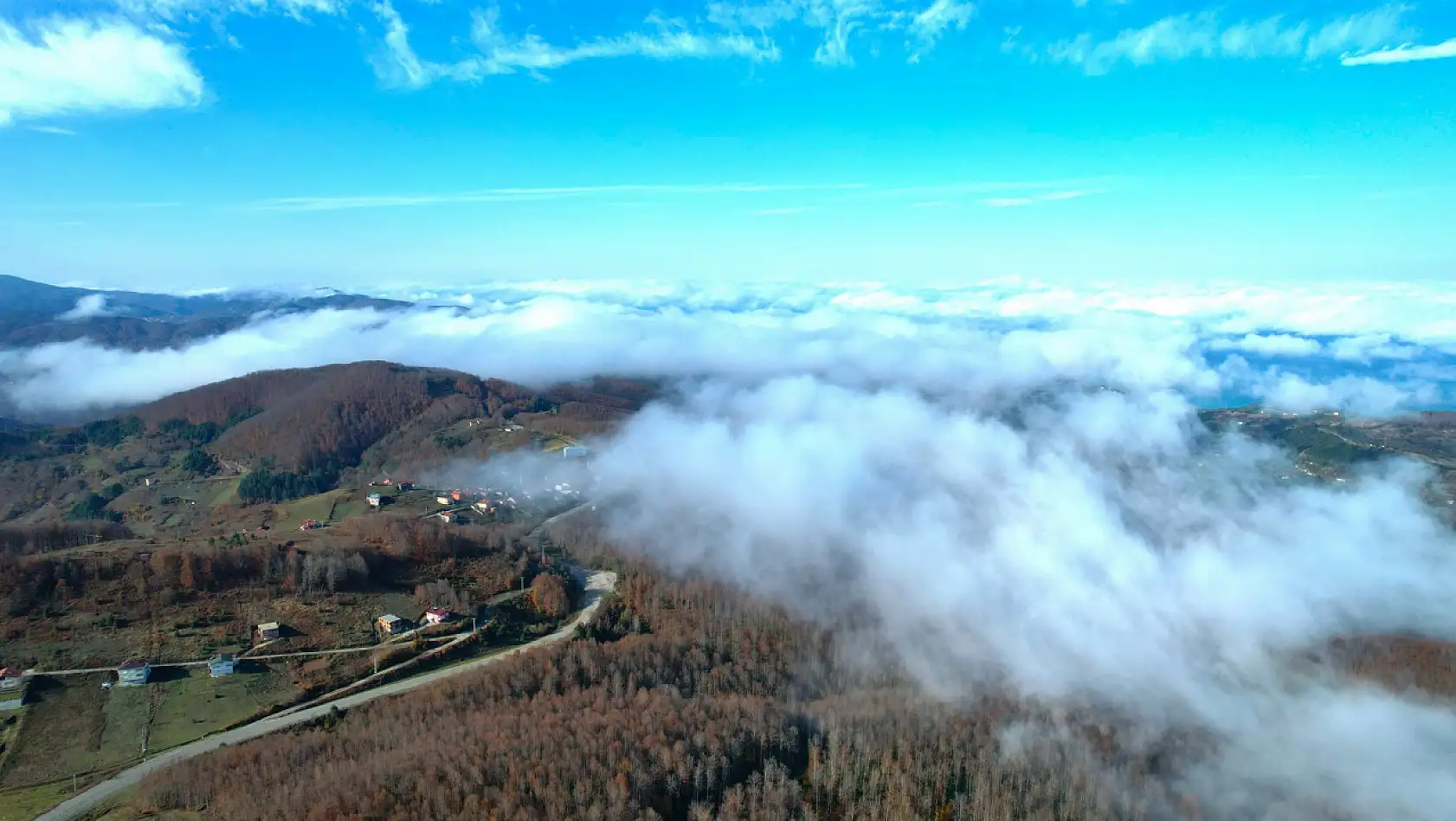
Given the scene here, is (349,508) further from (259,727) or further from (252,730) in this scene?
(252,730)

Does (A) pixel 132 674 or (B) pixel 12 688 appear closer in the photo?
(B) pixel 12 688

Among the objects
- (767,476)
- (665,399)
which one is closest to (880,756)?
(767,476)

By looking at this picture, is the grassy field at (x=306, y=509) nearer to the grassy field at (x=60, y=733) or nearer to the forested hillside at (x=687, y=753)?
the grassy field at (x=60, y=733)

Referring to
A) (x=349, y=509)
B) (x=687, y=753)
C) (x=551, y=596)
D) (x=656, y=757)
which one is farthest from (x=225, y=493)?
(x=687, y=753)

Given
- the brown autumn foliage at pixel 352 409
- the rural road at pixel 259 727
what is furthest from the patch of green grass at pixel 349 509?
the rural road at pixel 259 727

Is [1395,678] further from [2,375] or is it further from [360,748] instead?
[2,375]

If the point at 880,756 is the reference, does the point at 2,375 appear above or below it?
above
